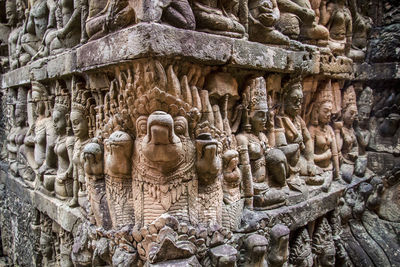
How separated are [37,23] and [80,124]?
1.87m

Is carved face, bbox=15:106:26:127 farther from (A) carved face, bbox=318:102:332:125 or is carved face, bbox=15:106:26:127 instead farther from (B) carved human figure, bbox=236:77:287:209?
(A) carved face, bbox=318:102:332:125

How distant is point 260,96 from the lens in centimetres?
297

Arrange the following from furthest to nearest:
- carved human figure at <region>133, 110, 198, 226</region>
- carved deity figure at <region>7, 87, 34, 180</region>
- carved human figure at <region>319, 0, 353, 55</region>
→ carved deity figure at <region>7, 87, 34, 180</region> → carved human figure at <region>319, 0, 353, 55</region> → carved human figure at <region>133, 110, 198, 226</region>

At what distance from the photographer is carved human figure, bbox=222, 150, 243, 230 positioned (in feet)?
8.81

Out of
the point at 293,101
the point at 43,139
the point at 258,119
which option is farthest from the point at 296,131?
the point at 43,139

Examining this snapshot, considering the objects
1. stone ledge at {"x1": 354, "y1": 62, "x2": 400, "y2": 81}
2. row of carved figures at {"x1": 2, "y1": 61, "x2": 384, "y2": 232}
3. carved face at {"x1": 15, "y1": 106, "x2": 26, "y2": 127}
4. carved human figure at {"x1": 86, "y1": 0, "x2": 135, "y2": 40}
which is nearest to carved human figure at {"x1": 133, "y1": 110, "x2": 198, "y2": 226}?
row of carved figures at {"x1": 2, "y1": 61, "x2": 384, "y2": 232}

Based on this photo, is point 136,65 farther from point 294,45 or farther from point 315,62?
point 315,62

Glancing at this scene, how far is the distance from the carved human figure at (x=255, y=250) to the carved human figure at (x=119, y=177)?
962mm

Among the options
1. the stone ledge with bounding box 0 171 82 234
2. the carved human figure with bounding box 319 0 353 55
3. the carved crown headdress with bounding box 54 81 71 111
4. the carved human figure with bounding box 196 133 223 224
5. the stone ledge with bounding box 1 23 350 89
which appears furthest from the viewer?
the carved human figure with bounding box 319 0 353 55

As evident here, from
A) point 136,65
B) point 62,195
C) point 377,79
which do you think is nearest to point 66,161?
point 62,195

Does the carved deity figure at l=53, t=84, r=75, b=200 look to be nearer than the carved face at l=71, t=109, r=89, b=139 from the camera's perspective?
No

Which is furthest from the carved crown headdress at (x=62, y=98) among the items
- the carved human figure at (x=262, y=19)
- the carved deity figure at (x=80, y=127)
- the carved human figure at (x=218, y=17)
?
the carved human figure at (x=262, y=19)

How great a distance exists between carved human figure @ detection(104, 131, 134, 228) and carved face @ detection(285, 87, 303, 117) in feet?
6.02

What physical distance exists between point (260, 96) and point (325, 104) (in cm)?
143
